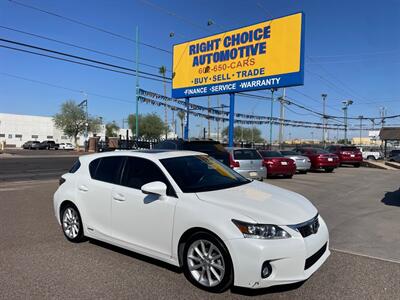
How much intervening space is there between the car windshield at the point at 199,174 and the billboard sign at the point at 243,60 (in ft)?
44.2

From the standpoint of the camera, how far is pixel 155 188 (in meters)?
4.59

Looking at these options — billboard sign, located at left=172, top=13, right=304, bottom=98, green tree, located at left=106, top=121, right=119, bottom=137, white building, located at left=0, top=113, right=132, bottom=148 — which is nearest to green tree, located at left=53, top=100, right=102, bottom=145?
white building, located at left=0, top=113, right=132, bottom=148

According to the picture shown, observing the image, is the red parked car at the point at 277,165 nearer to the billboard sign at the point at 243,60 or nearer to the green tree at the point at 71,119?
the billboard sign at the point at 243,60

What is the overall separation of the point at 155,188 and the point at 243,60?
16.5 m

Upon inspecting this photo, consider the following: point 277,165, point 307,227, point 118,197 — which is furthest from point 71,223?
point 277,165

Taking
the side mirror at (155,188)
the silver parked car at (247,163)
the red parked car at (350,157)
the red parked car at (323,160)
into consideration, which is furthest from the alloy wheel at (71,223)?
the red parked car at (350,157)

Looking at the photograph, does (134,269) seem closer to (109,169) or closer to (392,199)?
(109,169)

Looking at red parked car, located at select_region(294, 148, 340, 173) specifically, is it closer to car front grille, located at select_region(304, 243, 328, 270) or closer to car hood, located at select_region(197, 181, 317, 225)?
car hood, located at select_region(197, 181, 317, 225)

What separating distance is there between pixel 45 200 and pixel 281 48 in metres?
13.4

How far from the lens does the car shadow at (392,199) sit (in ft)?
33.6

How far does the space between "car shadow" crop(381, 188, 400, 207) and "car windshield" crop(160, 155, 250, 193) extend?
6.63m

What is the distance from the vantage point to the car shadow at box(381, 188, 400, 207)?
10255 mm

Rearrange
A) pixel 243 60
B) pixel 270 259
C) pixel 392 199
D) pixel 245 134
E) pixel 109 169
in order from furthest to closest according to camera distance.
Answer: pixel 245 134
pixel 243 60
pixel 392 199
pixel 109 169
pixel 270 259

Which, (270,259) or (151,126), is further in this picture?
(151,126)
